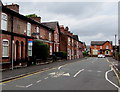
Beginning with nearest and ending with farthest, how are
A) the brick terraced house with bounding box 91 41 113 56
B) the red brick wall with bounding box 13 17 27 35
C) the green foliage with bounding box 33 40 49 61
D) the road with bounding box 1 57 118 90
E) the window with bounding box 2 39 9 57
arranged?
the road with bounding box 1 57 118 90, the window with bounding box 2 39 9 57, the red brick wall with bounding box 13 17 27 35, the green foliage with bounding box 33 40 49 61, the brick terraced house with bounding box 91 41 113 56

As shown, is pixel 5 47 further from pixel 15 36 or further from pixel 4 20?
pixel 4 20

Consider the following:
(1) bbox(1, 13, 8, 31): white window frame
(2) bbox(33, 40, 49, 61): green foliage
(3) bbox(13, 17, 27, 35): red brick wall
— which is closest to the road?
(1) bbox(1, 13, 8, 31): white window frame

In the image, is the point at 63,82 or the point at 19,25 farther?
the point at 19,25

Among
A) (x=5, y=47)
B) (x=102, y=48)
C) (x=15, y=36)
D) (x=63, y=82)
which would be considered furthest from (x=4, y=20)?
(x=102, y=48)

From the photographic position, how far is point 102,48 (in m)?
89.7

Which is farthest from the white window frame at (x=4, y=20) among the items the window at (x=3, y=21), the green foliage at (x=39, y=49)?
the green foliage at (x=39, y=49)

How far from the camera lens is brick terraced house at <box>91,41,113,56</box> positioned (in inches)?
3445

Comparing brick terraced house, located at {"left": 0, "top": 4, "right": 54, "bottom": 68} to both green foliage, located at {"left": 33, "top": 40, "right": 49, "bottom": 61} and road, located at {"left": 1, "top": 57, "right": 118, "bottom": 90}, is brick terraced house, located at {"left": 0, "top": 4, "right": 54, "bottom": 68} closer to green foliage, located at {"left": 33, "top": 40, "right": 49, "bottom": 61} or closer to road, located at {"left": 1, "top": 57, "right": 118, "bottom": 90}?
green foliage, located at {"left": 33, "top": 40, "right": 49, "bottom": 61}

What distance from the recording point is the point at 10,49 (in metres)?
18.3

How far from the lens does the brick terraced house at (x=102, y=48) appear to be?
3445 inches

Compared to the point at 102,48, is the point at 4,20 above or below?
above

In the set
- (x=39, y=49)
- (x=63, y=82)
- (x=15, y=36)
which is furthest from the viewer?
(x=39, y=49)

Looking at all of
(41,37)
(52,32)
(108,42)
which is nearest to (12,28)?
A: (41,37)

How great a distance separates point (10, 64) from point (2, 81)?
24.4ft
